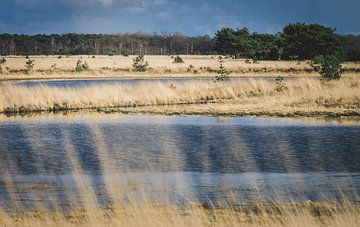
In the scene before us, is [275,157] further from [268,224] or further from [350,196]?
[268,224]

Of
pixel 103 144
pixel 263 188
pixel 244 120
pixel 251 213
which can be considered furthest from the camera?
pixel 244 120

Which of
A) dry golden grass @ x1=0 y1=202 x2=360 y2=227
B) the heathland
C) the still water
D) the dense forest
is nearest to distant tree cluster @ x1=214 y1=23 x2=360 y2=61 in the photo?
the dense forest

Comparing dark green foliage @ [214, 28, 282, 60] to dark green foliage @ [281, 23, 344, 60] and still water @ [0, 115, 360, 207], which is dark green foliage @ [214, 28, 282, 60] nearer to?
dark green foliage @ [281, 23, 344, 60]

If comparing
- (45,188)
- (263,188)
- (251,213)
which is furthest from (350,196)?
(45,188)

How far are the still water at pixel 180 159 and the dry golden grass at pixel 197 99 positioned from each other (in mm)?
3434

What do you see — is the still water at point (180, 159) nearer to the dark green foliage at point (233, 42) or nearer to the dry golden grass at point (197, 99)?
the dry golden grass at point (197, 99)

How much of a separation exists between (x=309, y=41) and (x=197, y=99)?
63.1 metres

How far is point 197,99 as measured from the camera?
A: 3288cm

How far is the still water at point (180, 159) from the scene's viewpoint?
11531 millimetres

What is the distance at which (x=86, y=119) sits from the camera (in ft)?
83.7

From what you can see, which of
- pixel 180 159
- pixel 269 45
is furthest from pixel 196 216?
pixel 269 45

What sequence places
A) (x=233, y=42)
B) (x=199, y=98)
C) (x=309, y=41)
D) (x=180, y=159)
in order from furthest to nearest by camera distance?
1. (x=233, y=42)
2. (x=309, y=41)
3. (x=199, y=98)
4. (x=180, y=159)

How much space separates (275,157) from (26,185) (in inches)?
270

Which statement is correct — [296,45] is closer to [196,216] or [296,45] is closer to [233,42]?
[233,42]
